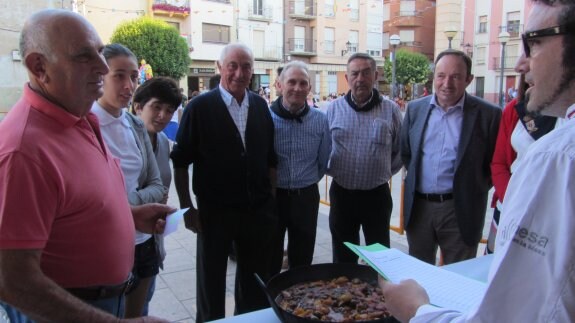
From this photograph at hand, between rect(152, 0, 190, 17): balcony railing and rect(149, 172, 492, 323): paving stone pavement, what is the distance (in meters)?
25.1

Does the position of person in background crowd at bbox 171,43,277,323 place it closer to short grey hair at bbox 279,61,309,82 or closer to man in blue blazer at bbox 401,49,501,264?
short grey hair at bbox 279,61,309,82

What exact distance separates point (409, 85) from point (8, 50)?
1271 inches

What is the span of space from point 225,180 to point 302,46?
32296 mm

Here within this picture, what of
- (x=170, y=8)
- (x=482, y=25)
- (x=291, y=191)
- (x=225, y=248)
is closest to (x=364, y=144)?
(x=291, y=191)

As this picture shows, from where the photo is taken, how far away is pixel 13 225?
1.19 metres

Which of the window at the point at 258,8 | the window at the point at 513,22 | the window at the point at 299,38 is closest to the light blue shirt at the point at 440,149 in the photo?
the window at the point at 258,8

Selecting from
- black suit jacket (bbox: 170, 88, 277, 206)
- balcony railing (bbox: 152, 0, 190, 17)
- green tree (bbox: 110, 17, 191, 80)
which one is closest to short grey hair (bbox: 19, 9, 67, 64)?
black suit jacket (bbox: 170, 88, 277, 206)

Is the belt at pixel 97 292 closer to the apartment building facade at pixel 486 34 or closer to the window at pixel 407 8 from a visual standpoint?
the apartment building facade at pixel 486 34

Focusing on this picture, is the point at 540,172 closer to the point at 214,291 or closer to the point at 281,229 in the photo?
the point at 214,291

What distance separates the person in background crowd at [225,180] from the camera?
2.95m

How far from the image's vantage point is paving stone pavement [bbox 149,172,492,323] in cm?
351

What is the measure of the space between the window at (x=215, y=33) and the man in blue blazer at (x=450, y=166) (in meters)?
27.4

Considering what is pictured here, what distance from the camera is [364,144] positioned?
3504 mm

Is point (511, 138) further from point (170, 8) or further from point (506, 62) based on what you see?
point (506, 62)
